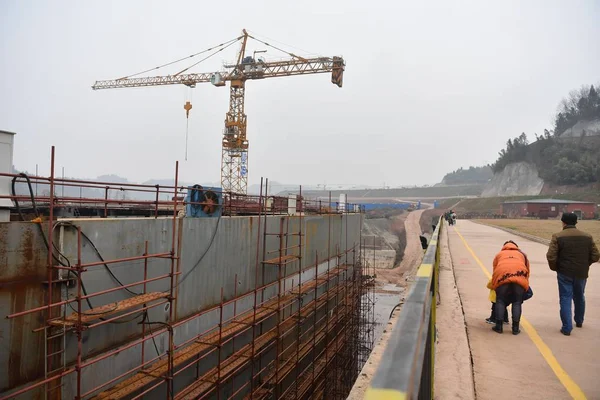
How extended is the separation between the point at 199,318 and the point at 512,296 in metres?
6.29

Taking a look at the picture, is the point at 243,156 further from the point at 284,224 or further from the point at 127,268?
the point at 127,268

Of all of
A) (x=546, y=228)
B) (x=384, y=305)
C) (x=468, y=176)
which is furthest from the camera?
(x=468, y=176)

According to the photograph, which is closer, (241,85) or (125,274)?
(125,274)

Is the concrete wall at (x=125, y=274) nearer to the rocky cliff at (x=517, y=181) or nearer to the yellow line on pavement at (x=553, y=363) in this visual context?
the yellow line on pavement at (x=553, y=363)

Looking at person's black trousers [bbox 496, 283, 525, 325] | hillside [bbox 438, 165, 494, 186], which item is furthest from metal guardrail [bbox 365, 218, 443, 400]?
hillside [bbox 438, 165, 494, 186]

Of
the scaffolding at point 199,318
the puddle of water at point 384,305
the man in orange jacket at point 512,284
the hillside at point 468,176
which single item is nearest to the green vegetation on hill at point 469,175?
the hillside at point 468,176

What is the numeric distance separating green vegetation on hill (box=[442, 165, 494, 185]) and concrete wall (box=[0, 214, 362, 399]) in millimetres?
167955

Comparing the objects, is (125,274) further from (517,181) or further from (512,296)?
(517,181)

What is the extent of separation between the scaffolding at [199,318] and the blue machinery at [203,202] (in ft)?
0.98

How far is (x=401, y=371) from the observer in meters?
1.08

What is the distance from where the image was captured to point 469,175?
550ft

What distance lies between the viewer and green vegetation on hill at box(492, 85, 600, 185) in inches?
2608

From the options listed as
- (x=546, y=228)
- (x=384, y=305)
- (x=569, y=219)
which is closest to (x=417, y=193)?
(x=546, y=228)

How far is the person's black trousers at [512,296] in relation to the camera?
4.51 metres
